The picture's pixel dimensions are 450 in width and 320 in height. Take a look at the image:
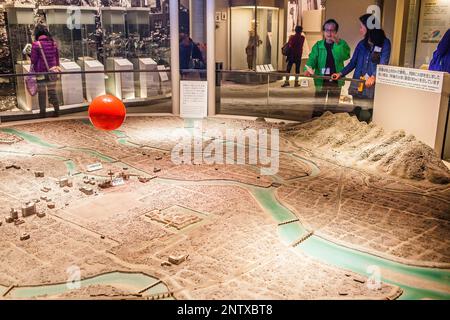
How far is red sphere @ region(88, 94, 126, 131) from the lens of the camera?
7.72 metres

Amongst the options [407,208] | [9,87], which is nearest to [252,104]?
[9,87]

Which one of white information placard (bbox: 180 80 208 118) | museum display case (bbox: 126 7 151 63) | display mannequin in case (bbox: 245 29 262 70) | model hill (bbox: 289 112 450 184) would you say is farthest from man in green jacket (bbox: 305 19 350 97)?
museum display case (bbox: 126 7 151 63)

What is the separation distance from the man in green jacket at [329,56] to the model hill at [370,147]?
2.52 ft

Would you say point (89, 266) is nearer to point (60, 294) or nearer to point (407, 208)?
point (60, 294)

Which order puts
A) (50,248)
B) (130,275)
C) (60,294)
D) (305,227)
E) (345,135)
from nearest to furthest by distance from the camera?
(60,294)
(130,275)
(50,248)
(305,227)
(345,135)

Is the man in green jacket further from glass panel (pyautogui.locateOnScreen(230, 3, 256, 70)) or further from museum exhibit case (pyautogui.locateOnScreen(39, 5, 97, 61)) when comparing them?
museum exhibit case (pyautogui.locateOnScreen(39, 5, 97, 61))

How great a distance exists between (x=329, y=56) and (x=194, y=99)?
376cm

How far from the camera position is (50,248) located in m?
5.52

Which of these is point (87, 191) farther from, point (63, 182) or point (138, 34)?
point (138, 34)

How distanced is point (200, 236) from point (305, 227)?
1360 millimetres

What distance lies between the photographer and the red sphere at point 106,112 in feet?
25.3

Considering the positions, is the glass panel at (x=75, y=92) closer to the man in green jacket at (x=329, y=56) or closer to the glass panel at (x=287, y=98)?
the glass panel at (x=287, y=98)

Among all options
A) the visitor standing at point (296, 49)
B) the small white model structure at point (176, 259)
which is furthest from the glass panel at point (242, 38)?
the small white model structure at point (176, 259)

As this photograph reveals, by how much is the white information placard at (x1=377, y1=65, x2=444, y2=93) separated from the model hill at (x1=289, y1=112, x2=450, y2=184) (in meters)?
0.93
